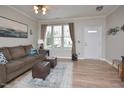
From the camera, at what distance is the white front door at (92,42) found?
6.70m

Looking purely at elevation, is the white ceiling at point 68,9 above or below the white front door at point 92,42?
above

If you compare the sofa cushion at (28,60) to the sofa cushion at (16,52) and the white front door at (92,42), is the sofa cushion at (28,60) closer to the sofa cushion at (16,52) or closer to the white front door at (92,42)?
the sofa cushion at (16,52)

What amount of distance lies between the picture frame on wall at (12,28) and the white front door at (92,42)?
11.7ft

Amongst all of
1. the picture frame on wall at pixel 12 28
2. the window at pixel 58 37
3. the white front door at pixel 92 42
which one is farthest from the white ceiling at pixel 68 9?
the window at pixel 58 37

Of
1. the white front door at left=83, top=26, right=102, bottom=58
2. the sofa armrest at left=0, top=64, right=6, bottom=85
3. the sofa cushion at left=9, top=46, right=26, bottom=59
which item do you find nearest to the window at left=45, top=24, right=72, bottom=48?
the white front door at left=83, top=26, right=102, bottom=58

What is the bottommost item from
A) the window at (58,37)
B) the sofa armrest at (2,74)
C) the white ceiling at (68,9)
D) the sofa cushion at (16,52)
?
the sofa armrest at (2,74)

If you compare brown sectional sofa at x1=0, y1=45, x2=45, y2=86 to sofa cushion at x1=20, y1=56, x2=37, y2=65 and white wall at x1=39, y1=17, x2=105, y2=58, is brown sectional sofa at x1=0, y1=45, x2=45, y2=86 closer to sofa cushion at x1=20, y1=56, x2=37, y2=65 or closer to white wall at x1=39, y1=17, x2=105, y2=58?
sofa cushion at x1=20, y1=56, x2=37, y2=65

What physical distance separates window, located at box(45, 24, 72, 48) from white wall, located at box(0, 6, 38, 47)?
85 cm

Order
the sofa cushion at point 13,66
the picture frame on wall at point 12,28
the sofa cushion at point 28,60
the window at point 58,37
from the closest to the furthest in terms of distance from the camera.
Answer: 1. the sofa cushion at point 13,66
2. the sofa cushion at point 28,60
3. the picture frame on wall at point 12,28
4. the window at point 58,37

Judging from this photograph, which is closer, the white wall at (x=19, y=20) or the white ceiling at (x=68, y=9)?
the white wall at (x=19, y=20)

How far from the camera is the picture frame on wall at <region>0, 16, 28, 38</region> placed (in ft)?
13.8

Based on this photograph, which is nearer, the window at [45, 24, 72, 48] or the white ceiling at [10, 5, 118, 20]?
the white ceiling at [10, 5, 118, 20]

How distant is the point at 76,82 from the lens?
3.14 meters
